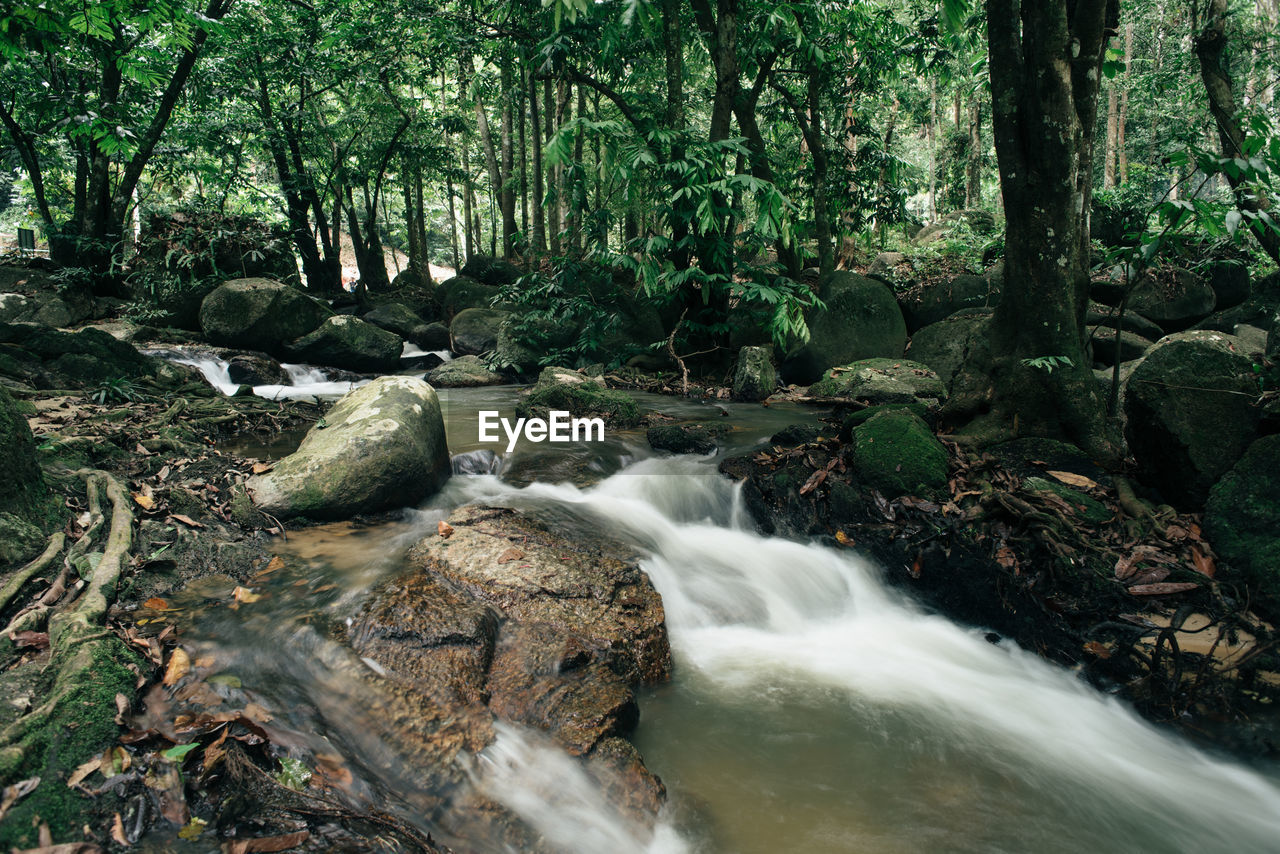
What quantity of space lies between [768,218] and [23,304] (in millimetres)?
12640

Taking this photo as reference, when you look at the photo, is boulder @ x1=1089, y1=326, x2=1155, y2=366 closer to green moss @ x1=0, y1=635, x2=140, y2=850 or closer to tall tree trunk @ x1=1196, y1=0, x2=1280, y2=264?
tall tree trunk @ x1=1196, y1=0, x2=1280, y2=264

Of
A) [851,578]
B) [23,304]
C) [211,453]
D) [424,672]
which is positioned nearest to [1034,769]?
[851,578]

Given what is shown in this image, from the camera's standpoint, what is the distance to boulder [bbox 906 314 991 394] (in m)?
10.1

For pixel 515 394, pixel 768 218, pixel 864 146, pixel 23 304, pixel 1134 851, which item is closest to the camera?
pixel 1134 851

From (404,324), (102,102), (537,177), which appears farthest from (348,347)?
(537,177)

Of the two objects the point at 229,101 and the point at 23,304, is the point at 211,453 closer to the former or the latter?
the point at 23,304

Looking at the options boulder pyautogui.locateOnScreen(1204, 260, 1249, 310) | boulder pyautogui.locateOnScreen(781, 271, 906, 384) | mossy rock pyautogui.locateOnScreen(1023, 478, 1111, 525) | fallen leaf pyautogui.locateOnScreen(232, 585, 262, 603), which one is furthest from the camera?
boulder pyautogui.locateOnScreen(781, 271, 906, 384)

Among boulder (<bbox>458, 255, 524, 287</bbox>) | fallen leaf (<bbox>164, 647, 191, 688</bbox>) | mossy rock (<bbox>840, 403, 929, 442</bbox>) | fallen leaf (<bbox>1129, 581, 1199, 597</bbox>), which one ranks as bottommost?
fallen leaf (<bbox>1129, 581, 1199, 597</bbox>)

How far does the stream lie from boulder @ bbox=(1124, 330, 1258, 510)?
1.61m

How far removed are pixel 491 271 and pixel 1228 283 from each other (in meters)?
16.2

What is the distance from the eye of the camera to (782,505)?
5.32 m

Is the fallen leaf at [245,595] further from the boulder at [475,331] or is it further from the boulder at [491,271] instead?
the boulder at [491,271]

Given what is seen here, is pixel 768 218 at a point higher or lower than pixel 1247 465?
higher

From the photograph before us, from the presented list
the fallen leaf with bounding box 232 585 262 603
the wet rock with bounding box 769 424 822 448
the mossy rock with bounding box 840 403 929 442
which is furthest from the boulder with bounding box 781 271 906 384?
the fallen leaf with bounding box 232 585 262 603
